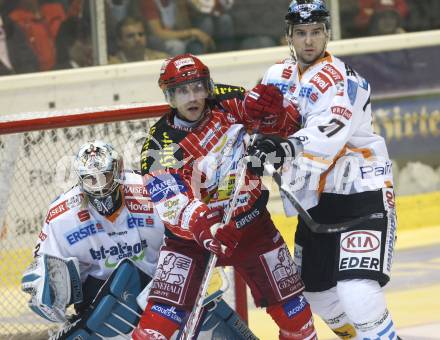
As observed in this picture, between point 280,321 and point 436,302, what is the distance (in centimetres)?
185

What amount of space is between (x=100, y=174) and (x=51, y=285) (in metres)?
0.46

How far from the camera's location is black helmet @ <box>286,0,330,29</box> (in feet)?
12.8

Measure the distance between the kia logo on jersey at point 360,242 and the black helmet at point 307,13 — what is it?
28.6 inches

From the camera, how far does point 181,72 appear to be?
Answer: 12.9 feet

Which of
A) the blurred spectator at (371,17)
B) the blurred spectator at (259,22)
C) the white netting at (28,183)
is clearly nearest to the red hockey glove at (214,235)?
the white netting at (28,183)

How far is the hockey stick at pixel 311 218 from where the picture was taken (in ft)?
12.6

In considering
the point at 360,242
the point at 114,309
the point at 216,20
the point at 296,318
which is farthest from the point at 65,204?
the point at 216,20

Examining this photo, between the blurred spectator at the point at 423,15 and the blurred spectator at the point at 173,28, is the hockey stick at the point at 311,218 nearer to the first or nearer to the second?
the blurred spectator at the point at 173,28

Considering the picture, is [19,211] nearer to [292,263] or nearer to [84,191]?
[84,191]

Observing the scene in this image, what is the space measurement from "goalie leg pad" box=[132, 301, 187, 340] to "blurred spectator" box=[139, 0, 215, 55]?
3540 millimetres

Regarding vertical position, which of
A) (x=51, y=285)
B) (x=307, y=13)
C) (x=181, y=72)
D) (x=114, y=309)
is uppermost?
(x=307, y=13)

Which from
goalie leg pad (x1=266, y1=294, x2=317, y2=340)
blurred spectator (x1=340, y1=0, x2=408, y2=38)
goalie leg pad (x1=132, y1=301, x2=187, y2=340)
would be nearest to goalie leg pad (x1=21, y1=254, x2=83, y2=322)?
goalie leg pad (x1=132, y1=301, x2=187, y2=340)

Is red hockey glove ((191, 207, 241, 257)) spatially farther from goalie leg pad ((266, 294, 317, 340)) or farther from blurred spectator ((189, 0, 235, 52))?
blurred spectator ((189, 0, 235, 52))

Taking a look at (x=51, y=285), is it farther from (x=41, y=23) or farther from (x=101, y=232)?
(x=41, y=23)
